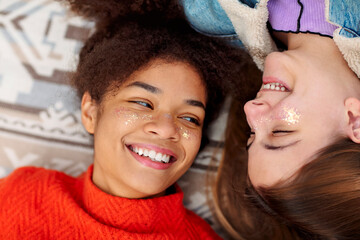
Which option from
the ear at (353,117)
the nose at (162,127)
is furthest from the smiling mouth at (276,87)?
the nose at (162,127)

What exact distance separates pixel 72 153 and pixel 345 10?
98cm

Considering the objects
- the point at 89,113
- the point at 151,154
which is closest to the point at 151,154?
the point at 151,154

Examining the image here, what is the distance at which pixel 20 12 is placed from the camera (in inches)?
53.7

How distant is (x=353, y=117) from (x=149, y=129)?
1.64ft

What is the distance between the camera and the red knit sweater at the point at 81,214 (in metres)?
1.05

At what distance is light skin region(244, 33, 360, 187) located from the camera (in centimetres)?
89

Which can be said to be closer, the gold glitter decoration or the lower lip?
the gold glitter decoration

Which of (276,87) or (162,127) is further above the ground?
(276,87)

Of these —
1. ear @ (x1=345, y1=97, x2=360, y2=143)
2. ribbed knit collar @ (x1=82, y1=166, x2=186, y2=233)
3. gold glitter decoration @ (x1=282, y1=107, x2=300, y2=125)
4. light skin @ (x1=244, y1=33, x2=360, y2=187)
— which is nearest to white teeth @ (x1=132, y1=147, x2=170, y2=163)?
ribbed knit collar @ (x1=82, y1=166, x2=186, y2=233)

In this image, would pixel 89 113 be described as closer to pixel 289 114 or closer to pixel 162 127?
pixel 162 127

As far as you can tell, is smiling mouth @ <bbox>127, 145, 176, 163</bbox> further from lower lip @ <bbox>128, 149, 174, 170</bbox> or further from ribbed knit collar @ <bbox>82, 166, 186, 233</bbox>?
ribbed knit collar @ <bbox>82, 166, 186, 233</bbox>

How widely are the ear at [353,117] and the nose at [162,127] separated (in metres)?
0.43

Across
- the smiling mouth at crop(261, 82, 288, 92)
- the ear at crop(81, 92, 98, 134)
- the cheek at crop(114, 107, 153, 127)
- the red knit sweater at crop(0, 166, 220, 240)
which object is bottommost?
the red knit sweater at crop(0, 166, 220, 240)

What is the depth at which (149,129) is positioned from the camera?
1.01 metres
